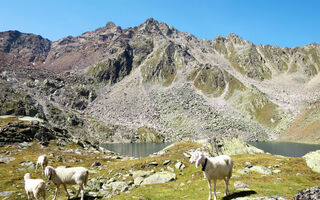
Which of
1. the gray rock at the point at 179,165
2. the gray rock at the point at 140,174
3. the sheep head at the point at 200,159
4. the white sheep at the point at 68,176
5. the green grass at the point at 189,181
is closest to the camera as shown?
the sheep head at the point at 200,159

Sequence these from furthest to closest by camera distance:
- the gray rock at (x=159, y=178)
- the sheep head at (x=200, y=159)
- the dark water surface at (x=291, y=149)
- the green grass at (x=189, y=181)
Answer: the dark water surface at (x=291, y=149)
the gray rock at (x=159, y=178)
the green grass at (x=189, y=181)
the sheep head at (x=200, y=159)

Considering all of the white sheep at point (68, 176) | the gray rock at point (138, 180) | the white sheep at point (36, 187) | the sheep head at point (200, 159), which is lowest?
the gray rock at point (138, 180)

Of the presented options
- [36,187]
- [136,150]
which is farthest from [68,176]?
[136,150]

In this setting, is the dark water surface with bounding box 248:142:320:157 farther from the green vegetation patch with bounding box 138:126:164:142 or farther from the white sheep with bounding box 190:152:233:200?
the white sheep with bounding box 190:152:233:200

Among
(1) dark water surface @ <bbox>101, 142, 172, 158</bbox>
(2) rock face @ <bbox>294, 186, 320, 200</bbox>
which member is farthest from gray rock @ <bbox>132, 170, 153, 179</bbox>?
(1) dark water surface @ <bbox>101, 142, 172, 158</bbox>

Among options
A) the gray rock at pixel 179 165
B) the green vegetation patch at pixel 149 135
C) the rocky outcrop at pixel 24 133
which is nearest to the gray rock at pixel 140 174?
the gray rock at pixel 179 165

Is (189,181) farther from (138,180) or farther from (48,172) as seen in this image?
(48,172)

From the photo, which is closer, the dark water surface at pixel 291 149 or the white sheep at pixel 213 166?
the white sheep at pixel 213 166

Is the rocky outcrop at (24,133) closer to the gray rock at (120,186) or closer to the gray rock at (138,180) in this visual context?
the gray rock at (120,186)

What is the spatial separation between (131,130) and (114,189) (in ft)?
528

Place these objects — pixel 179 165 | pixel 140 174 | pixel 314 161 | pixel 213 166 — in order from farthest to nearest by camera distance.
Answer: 1. pixel 179 165
2. pixel 314 161
3. pixel 140 174
4. pixel 213 166

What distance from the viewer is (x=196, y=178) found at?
98.8 feet

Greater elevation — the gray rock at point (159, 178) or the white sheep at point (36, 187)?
the white sheep at point (36, 187)

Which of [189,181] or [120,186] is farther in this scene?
[189,181]
